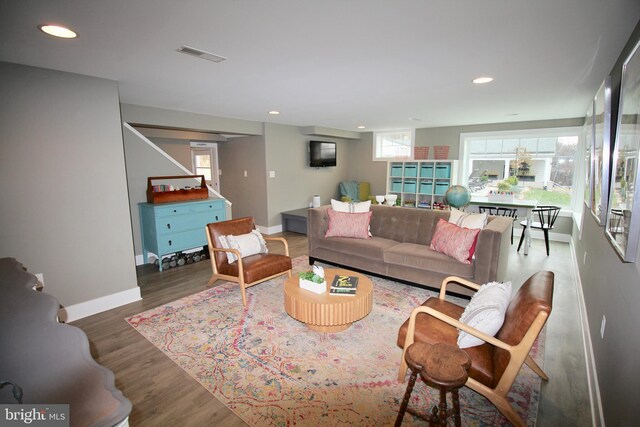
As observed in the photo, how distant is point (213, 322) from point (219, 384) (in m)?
0.88

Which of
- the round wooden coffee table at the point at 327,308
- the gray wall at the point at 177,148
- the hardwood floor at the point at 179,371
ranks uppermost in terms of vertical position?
the gray wall at the point at 177,148

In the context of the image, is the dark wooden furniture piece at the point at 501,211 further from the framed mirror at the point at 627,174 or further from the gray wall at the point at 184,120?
the gray wall at the point at 184,120

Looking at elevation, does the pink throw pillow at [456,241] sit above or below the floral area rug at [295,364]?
above

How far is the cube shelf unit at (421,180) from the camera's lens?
22.3 ft

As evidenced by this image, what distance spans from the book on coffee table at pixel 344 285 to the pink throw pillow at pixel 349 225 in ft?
4.05

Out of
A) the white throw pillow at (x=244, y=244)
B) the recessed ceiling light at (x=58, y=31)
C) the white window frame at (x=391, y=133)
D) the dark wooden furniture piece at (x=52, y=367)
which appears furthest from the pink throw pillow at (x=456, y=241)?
the white window frame at (x=391, y=133)

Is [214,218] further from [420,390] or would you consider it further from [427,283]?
[420,390]

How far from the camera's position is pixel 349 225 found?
4.22 m

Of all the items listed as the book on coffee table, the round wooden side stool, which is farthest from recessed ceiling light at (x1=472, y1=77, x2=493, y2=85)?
the round wooden side stool

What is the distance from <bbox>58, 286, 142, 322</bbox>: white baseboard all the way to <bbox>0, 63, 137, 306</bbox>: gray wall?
6 cm

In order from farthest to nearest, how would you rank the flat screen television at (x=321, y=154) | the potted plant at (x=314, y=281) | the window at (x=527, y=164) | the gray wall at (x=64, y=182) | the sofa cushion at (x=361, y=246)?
the flat screen television at (x=321, y=154), the window at (x=527, y=164), the sofa cushion at (x=361, y=246), the potted plant at (x=314, y=281), the gray wall at (x=64, y=182)

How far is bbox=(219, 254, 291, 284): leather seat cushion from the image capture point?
3.37 meters

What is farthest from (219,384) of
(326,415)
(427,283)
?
(427,283)

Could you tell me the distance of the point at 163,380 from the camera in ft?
7.25
